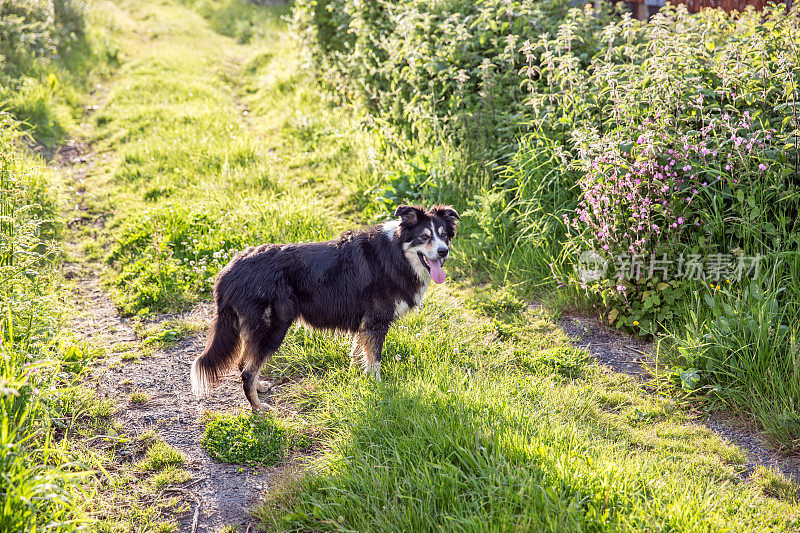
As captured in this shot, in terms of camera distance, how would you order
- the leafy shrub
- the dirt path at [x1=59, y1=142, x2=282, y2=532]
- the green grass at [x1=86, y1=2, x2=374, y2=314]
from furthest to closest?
the green grass at [x1=86, y1=2, x2=374, y2=314], the leafy shrub, the dirt path at [x1=59, y1=142, x2=282, y2=532]

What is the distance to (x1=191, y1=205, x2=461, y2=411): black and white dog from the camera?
164 inches

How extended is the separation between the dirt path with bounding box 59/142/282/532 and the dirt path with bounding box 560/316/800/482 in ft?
9.12

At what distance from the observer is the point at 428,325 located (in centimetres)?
519

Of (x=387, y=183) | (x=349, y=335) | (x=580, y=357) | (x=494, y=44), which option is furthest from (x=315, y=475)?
(x=494, y=44)

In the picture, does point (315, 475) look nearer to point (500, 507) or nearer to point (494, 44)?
point (500, 507)

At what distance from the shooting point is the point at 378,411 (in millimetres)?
3775

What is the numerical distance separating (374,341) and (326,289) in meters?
0.54

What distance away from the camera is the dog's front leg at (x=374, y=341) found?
14.8 ft

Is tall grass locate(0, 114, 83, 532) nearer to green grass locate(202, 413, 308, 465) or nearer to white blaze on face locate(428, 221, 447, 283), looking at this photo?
green grass locate(202, 413, 308, 465)

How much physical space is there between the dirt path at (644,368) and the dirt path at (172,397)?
9.12 feet
